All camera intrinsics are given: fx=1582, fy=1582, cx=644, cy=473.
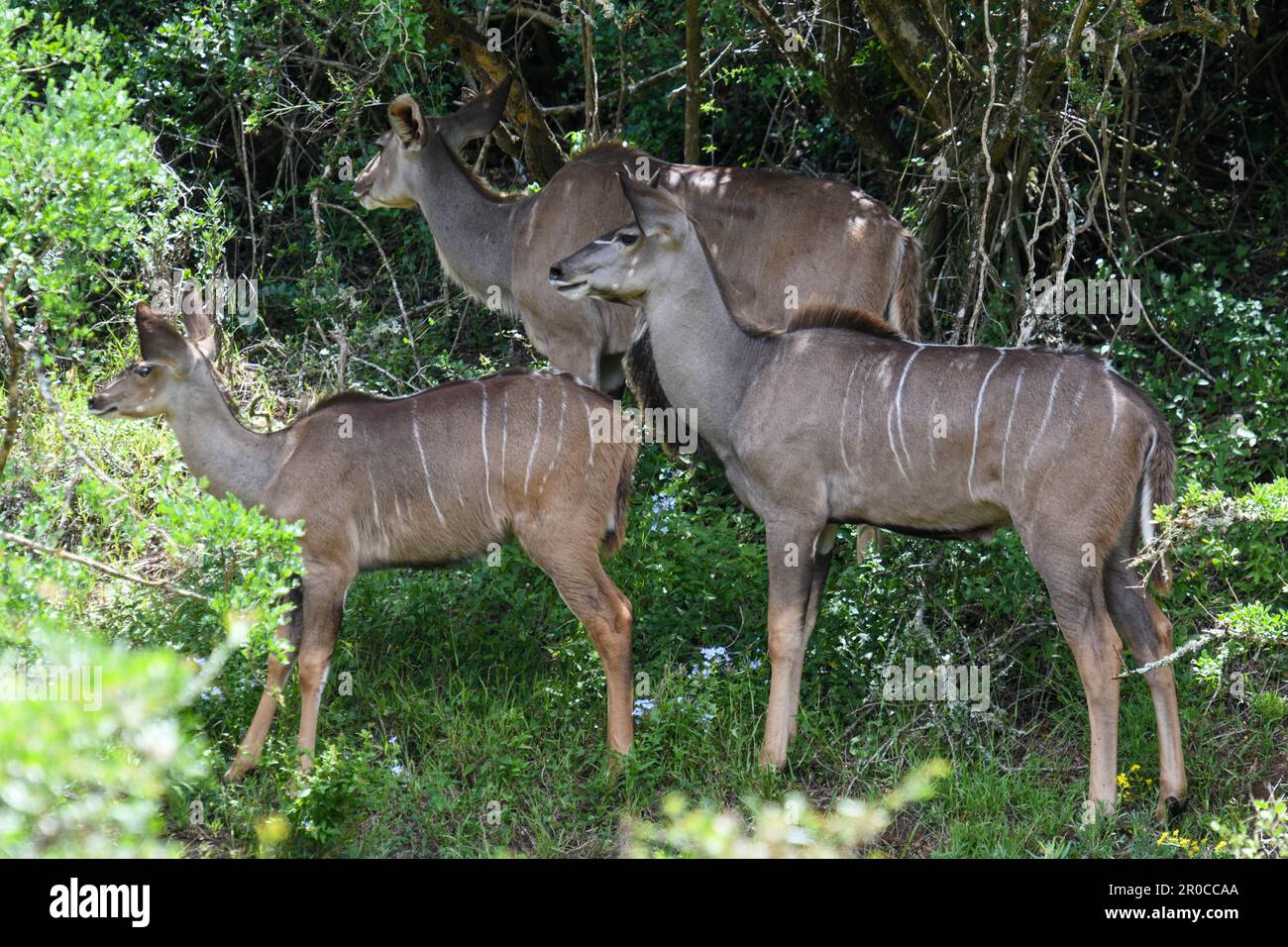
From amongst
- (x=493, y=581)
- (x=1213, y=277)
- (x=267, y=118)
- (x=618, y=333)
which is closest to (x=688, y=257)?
(x=618, y=333)

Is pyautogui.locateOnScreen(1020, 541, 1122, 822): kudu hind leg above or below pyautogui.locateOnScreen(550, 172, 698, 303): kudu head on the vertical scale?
below

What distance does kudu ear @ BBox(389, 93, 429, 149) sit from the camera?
21.7 feet

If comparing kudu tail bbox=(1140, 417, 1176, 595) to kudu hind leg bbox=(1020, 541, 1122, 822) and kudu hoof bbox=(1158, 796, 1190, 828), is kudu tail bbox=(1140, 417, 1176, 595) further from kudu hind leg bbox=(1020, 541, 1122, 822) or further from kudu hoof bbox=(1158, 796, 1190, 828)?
kudu hoof bbox=(1158, 796, 1190, 828)

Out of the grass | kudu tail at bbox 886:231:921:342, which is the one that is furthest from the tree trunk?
the grass

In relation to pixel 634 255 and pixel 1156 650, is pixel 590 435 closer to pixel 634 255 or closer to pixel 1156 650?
pixel 634 255

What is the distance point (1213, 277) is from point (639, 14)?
279 centimetres

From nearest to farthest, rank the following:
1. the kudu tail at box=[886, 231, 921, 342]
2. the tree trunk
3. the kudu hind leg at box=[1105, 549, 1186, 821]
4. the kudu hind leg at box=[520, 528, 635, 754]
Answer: the kudu hind leg at box=[1105, 549, 1186, 821] → the kudu hind leg at box=[520, 528, 635, 754] → the kudu tail at box=[886, 231, 921, 342] → the tree trunk

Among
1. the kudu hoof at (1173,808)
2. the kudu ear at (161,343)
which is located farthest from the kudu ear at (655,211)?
the kudu hoof at (1173,808)

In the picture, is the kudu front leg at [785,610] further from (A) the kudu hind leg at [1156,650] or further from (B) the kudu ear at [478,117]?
(B) the kudu ear at [478,117]

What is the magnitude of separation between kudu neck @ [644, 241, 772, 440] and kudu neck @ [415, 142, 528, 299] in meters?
1.53

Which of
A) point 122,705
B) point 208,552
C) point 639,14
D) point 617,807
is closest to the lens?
point 122,705

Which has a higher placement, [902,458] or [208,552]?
[902,458]
